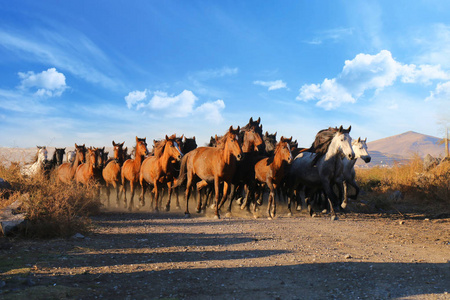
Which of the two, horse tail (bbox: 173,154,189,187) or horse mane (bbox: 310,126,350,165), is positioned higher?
horse mane (bbox: 310,126,350,165)

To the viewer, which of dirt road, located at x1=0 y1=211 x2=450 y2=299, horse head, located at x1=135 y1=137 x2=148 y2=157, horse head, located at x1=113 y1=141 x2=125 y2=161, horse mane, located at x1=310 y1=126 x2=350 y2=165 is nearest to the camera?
dirt road, located at x1=0 y1=211 x2=450 y2=299

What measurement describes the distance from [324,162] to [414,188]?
8164mm

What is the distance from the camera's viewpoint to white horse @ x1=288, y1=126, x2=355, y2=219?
1152 centimetres

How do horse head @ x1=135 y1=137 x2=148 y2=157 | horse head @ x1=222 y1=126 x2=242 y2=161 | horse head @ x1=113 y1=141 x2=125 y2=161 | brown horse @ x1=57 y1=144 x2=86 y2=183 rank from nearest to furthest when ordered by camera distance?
horse head @ x1=222 y1=126 x2=242 y2=161
horse head @ x1=135 y1=137 x2=148 y2=157
horse head @ x1=113 y1=141 x2=125 y2=161
brown horse @ x1=57 y1=144 x2=86 y2=183

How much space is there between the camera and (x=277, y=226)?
31.1ft

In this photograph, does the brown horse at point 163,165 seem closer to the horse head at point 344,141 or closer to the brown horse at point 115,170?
the brown horse at point 115,170

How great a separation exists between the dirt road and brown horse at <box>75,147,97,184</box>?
676 centimetres

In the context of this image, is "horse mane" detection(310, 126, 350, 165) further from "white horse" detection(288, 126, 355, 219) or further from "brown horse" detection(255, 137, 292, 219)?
"brown horse" detection(255, 137, 292, 219)

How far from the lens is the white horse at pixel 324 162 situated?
11516 mm

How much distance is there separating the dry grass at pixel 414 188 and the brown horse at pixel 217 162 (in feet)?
24.6

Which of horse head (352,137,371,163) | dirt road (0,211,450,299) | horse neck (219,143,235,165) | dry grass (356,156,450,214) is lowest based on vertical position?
dirt road (0,211,450,299)

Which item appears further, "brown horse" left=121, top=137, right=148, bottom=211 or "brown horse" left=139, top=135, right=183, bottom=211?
"brown horse" left=121, top=137, right=148, bottom=211

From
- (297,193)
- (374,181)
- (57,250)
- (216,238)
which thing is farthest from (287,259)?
(374,181)

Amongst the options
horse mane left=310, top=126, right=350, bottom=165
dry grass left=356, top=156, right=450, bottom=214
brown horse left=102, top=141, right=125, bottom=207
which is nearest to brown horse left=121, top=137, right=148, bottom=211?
brown horse left=102, top=141, right=125, bottom=207
